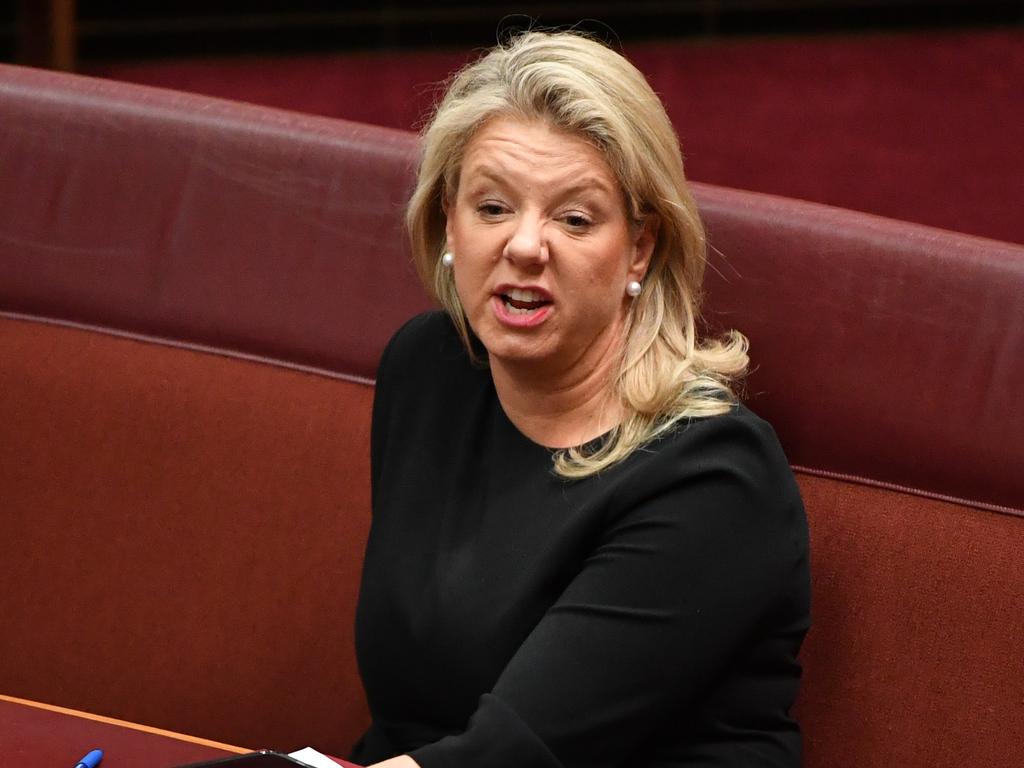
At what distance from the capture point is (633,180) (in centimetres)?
148

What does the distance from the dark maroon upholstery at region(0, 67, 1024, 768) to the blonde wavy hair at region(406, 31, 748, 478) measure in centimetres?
Result: 10

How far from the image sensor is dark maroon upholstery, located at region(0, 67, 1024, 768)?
158 centimetres

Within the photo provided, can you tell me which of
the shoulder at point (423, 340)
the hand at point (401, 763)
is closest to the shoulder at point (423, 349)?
the shoulder at point (423, 340)

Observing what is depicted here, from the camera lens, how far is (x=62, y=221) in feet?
6.22

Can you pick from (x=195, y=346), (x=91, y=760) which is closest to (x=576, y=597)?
(x=91, y=760)

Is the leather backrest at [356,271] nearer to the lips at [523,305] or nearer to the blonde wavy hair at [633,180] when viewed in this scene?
the blonde wavy hair at [633,180]

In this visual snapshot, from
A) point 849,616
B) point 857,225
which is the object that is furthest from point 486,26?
point 849,616

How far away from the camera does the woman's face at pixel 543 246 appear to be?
148cm

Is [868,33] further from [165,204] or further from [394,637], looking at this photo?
[394,637]

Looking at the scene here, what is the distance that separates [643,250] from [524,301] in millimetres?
139

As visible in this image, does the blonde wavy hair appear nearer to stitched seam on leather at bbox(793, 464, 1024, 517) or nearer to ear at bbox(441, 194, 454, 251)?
ear at bbox(441, 194, 454, 251)

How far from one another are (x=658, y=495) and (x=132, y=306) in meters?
0.79

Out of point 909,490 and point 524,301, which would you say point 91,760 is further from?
point 909,490

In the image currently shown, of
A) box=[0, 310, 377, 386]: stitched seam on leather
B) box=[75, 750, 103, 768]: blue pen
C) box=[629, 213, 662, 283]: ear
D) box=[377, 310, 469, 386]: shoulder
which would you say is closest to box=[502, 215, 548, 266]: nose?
box=[629, 213, 662, 283]: ear
